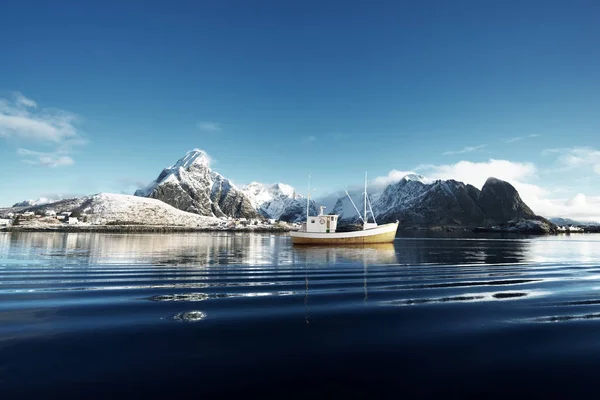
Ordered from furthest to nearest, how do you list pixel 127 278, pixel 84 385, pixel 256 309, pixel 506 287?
1. pixel 127 278
2. pixel 506 287
3. pixel 256 309
4. pixel 84 385

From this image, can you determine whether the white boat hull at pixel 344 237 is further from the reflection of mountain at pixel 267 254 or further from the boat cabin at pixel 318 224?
the reflection of mountain at pixel 267 254

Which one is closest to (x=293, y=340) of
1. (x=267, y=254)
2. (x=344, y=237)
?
(x=267, y=254)

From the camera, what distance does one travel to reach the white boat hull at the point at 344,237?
8156cm

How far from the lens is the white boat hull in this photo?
268 ft

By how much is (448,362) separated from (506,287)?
1769 cm

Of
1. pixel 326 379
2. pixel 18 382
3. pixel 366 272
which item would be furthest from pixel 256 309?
pixel 366 272

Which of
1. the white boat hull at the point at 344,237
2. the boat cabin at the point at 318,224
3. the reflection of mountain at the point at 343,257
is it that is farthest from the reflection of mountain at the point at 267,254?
the boat cabin at the point at 318,224

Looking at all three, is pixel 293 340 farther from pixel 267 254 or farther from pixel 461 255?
pixel 461 255

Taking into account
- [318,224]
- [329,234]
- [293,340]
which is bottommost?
[293,340]

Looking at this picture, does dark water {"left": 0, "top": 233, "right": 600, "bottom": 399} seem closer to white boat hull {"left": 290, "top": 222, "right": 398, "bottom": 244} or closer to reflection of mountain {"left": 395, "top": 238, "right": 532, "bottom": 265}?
reflection of mountain {"left": 395, "top": 238, "right": 532, "bottom": 265}

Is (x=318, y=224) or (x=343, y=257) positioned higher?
(x=318, y=224)

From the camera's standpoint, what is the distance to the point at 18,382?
28.5ft

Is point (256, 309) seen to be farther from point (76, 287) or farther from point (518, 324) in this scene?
point (76, 287)

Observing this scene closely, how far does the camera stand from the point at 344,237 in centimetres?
8388
